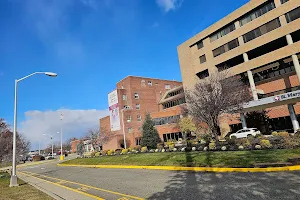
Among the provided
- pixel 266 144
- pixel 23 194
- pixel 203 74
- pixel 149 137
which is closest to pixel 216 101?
pixel 266 144

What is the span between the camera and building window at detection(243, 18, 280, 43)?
33344mm

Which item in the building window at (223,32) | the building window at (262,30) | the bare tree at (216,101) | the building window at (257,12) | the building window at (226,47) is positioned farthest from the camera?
the building window at (223,32)

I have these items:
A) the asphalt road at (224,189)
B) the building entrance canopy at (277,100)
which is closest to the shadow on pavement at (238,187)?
the asphalt road at (224,189)

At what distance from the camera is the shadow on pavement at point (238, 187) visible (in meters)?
6.45

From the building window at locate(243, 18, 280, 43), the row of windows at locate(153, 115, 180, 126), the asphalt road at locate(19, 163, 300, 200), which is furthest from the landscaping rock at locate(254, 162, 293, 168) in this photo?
the row of windows at locate(153, 115, 180, 126)

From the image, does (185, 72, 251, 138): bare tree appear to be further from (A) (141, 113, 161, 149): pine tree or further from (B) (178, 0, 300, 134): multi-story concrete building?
(A) (141, 113, 161, 149): pine tree

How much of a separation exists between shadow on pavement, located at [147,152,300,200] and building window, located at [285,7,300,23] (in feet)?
102

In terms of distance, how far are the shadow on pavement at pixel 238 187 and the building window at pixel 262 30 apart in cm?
3180

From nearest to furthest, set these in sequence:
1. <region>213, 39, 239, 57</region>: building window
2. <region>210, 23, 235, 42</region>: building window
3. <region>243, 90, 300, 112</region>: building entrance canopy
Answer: <region>243, 90, 300, 112</region>: building entrance canopy → <region>213, 39, 239, 57</region>: building window → <region>210, 23, 235, 42</region>: building window

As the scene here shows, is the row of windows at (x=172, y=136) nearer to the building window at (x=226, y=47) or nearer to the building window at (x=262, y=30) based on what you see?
the building window at (x=226, y=47)

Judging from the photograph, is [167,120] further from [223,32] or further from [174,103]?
[223,32]

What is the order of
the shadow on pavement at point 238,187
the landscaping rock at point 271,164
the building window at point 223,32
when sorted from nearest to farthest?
the shadow on pavement at point 238,187 < the landscaping rock at point 271,164 < the building window at point 223,32

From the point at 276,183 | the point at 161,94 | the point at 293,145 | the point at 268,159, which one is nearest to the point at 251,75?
the point at 293,145

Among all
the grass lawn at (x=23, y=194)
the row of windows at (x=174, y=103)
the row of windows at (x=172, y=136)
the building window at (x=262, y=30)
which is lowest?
the grass lawn at (x=23, y=194)
